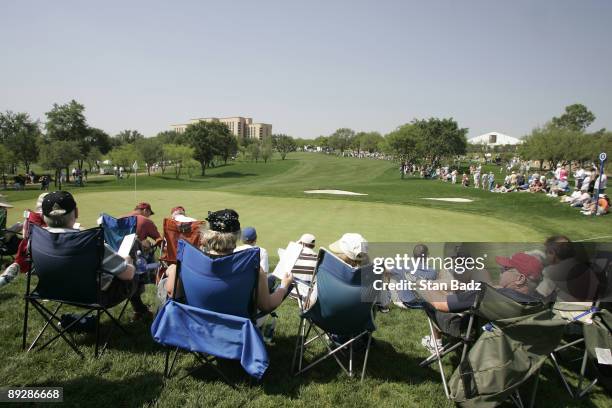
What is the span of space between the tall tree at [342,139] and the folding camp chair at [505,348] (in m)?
125

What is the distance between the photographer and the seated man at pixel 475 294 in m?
3.70

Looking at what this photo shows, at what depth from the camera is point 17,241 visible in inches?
280

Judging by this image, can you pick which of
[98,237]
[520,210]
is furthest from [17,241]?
[520,210]

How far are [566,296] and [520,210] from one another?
14.7 metres

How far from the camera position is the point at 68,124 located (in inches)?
2223

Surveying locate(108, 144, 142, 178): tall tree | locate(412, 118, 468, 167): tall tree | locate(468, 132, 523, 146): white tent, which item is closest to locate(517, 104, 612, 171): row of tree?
locate(412, 118, 468, 167): tall tree

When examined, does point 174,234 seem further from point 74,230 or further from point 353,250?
point 353,250

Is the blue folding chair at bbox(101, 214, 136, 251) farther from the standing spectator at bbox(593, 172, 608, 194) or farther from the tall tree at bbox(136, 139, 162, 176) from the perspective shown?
the tall tree at bbox(136, 139, 162, 176)

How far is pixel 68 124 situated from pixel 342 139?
282ft

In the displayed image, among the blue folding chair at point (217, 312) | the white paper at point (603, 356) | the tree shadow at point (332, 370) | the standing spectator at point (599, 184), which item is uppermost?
the standing spectator at point (599, 184)

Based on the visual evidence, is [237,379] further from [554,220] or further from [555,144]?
[555,144]

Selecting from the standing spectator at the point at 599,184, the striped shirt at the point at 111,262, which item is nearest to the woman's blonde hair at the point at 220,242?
the striped shirt at the point at 111,262

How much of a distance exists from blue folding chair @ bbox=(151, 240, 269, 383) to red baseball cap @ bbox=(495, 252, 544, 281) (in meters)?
2.71

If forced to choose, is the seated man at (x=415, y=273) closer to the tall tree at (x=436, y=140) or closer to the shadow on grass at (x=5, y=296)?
the shadow on grass at (x=5, y=296)
